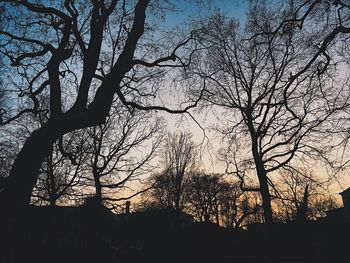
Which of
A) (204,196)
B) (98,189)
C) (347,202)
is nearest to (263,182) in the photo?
(98,189)

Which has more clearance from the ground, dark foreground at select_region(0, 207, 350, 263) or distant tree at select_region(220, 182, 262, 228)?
distant tree at select_region(220, 182, 262, 228)

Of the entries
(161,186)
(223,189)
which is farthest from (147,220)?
(223,189)

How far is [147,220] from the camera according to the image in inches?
1006

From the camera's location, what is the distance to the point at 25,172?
6180 mm

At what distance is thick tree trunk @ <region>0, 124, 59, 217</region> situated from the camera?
19.5 feet

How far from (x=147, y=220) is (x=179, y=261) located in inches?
501

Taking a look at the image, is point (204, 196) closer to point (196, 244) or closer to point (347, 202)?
point (347, 202)

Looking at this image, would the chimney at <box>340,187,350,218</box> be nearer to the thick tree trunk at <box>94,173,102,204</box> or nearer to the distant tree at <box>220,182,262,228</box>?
the distant tree at <box>220,182,262,228</box>

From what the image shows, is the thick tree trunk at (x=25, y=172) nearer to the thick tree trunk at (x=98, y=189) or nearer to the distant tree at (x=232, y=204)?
the thick tree trunk at (x=98, y=189)

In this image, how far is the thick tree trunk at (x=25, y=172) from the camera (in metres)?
5.93

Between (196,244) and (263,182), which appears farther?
(196,244)

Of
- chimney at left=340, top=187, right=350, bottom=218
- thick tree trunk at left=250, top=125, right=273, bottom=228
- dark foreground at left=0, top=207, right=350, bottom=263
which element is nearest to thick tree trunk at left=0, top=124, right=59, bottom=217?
dark foreground at left=0, top=207, right=350, bottom=263

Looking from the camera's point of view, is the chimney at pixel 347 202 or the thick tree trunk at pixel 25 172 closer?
the thick tree trunk at pixel 25 172

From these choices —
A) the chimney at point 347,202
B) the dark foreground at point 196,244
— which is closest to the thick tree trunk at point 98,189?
the dark foreground at point 196,244
